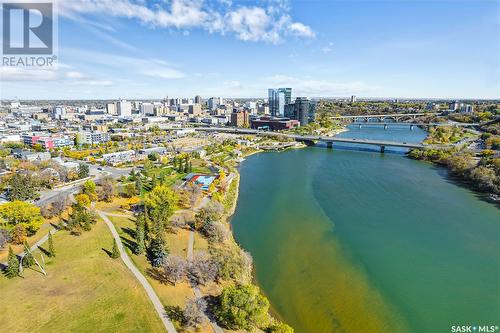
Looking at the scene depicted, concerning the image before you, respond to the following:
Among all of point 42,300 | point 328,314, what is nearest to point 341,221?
point 328,314

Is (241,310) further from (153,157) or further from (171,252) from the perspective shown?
(153,157)

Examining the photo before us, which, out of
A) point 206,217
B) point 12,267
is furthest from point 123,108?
point 12,267

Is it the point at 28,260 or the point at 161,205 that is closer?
the point at 28,260

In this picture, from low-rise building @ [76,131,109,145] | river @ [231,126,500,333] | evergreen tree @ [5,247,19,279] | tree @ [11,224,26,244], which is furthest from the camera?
low-rise building @ [76,131,109,145]

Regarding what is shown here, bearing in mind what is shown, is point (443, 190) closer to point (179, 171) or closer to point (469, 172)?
point (469, 172)

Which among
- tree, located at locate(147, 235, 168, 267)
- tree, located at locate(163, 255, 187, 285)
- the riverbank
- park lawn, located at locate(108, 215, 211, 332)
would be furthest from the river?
tree, located at locate(147, 235, 168, 267)

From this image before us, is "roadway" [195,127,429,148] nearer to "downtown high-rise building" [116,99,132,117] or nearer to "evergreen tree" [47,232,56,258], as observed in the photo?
"evergreen tree" [47,232,56,258]

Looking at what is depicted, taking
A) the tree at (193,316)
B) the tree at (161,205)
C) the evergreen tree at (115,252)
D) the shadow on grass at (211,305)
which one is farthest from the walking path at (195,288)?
the evergreen tree at (115,252)
